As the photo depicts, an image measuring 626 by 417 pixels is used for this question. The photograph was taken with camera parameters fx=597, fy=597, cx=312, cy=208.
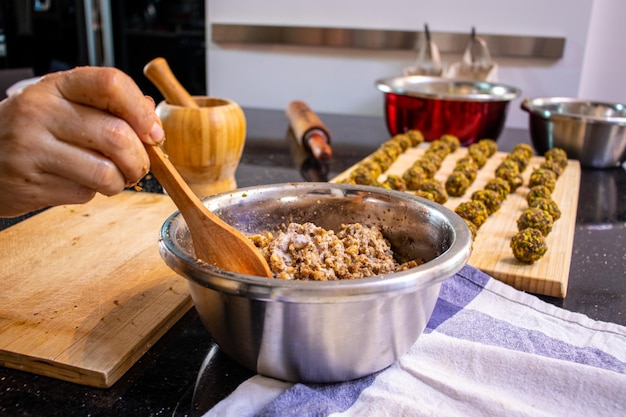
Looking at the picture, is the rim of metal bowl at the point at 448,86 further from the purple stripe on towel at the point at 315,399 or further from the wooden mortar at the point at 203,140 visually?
the purple stripe on towel at the point at 315,399

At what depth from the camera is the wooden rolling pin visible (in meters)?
1.61

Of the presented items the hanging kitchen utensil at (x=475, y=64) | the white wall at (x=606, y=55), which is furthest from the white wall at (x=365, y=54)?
the hanging kitchen utensil at (x=475, y=64)

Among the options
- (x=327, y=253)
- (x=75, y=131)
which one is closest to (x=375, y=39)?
(x=327, y=253)

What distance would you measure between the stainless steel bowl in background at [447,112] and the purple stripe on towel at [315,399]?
123 centimetres

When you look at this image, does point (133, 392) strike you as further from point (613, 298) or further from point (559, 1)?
point (559, 1)

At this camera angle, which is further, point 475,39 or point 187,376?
point 475,39

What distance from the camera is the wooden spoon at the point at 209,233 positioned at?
713mm

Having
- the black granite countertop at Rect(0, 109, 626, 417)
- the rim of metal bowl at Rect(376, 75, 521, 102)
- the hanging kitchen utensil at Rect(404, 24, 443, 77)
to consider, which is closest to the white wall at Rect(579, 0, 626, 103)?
the hanging kitchen utensil at Rect(404, 24, 443, 77)

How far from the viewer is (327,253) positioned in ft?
2.60

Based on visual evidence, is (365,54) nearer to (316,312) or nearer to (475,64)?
(475,64)

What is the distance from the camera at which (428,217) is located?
824 millimetres

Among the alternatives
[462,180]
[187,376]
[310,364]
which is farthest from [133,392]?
[462,180]

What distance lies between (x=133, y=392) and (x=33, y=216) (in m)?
0.62

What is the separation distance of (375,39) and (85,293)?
204cm
